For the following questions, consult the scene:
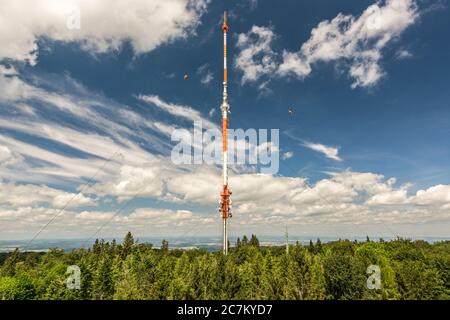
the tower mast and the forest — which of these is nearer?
the forest

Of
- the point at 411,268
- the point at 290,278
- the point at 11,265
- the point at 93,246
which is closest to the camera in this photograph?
the point at 290,278

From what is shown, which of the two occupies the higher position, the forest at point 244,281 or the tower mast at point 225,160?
the tower mast at point 225,160

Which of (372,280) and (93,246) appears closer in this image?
(372,280)

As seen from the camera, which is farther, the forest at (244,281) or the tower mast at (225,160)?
the tower mast at (225,160)

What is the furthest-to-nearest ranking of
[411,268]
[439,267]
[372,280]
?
[439,267] → [411,268] → [372,280]

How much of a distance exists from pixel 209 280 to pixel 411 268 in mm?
62758

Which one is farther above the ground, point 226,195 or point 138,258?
point 226,195

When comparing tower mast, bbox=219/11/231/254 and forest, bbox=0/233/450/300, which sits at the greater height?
tower mast, bbox=219/11/231/254

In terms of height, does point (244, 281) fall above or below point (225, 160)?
below

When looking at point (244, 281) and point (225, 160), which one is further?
point (225, 160)
